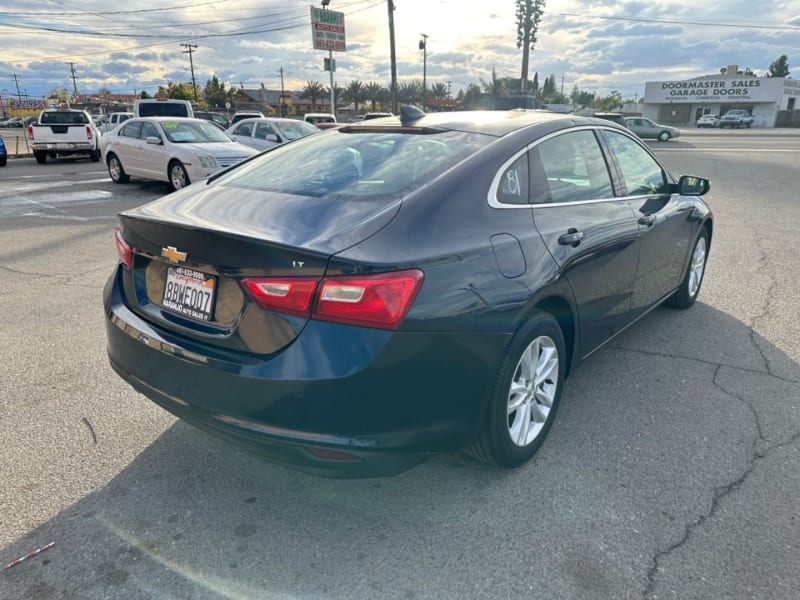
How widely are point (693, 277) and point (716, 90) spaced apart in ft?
247

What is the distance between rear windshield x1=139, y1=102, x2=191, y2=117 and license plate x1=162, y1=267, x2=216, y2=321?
749 inches

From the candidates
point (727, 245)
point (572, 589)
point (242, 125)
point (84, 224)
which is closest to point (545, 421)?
point (572, 589)

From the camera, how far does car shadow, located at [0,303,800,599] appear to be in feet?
6.96

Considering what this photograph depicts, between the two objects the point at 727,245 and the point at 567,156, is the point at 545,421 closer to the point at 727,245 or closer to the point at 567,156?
the point at 567,156

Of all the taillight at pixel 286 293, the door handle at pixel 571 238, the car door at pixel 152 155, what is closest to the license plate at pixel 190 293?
the taillight at pixel 286 293

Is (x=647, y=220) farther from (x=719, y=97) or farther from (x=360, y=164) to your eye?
(x=719, y=97)

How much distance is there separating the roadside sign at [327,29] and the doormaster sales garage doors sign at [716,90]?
4893 centimetres

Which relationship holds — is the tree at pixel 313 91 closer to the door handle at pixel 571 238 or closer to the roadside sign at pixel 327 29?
the roadside sign at pixel 327 29

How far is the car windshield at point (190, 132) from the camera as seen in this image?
12.3 meters

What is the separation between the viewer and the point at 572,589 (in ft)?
6.83

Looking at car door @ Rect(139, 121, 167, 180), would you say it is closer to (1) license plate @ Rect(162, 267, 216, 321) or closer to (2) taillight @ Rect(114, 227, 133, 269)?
(2) taillight @ Rect(114, 227, 133, 269)

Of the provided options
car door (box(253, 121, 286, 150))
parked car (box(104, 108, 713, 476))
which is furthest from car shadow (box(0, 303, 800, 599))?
car door (box(253, 121, 286, 150))

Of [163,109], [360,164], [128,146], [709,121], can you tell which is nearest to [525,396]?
[360,164]

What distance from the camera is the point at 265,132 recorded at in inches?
612
